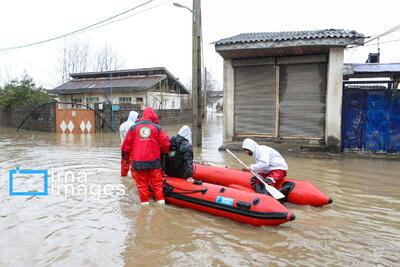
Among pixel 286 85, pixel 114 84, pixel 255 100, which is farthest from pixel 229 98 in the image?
pixel 114 84

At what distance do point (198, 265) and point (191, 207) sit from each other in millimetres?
1637

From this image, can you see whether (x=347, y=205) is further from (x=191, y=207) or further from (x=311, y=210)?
(x=191, y=207)

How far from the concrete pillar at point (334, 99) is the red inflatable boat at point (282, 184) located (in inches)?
167

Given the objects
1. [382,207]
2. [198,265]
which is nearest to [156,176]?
[198,265]

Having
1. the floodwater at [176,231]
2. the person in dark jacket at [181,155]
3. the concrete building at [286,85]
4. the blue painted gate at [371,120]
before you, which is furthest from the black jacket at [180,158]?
the blue painted gate at [371,120]

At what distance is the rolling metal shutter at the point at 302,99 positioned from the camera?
9141 mm

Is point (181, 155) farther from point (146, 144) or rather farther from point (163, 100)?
point (163, 100)

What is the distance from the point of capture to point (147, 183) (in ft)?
16.6

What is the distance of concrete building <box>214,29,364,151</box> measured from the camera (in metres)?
8.61

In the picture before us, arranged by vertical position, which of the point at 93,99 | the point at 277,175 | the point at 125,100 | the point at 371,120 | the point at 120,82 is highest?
the point at 120,82

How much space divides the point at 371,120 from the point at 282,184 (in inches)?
209

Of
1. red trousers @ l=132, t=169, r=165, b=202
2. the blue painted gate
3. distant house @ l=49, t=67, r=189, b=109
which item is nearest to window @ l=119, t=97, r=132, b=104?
distant house @ l=49, t=67, r=189, b=109

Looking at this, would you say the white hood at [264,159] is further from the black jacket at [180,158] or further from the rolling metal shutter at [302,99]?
the rolling metal shutter at [302,99]

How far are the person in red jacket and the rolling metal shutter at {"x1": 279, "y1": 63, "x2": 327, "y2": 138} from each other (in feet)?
18.0
